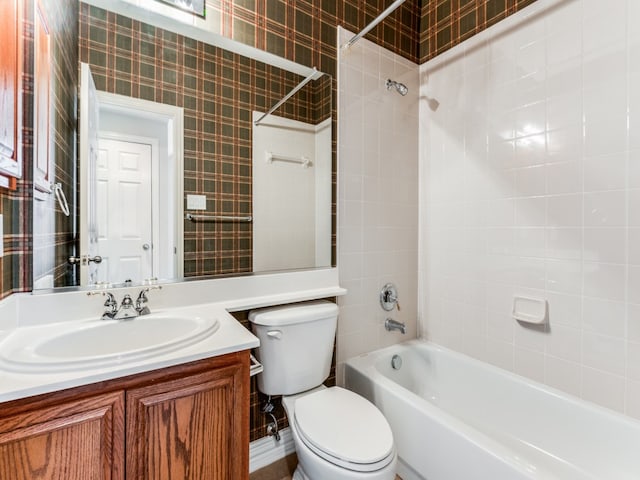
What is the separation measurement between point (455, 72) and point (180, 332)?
2.06 meters

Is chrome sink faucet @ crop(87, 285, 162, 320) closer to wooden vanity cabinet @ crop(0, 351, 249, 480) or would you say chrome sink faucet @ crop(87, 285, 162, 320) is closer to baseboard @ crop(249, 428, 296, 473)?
wooden vanity cabinet @ crop(0, 351, 249, 480)

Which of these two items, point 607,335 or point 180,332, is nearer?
point 180,332

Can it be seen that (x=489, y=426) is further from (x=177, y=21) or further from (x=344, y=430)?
(x=177, y=21)

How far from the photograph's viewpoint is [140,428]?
85cm

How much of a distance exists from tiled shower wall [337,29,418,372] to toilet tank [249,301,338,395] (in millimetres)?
309

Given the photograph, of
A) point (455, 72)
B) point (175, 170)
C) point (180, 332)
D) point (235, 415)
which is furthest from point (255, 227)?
point (455, 72)

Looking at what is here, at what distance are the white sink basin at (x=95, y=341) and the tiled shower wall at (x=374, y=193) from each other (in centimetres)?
96

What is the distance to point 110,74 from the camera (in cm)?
126

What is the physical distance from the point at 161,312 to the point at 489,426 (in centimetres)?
172

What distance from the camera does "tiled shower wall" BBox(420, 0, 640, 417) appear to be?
1.33 meters

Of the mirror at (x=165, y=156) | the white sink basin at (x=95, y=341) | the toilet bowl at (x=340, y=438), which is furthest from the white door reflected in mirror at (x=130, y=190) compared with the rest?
the toilet bowl at (x=340, y=438)

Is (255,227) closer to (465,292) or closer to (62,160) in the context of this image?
(62,160)

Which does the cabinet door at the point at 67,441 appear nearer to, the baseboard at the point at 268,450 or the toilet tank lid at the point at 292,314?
the toilet tank lid at the point at 292,314

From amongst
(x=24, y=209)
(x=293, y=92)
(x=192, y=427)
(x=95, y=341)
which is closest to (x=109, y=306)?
(x=95, y=341)
